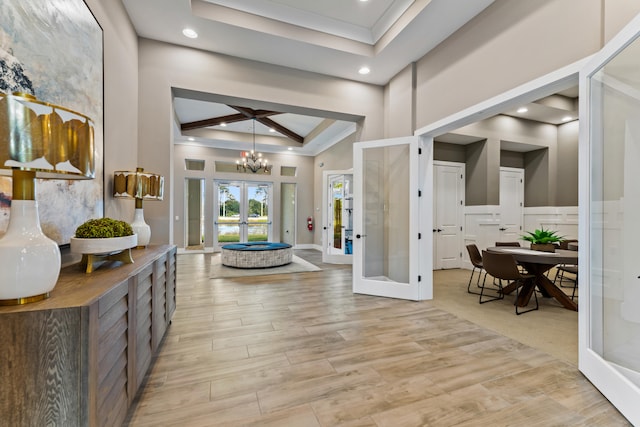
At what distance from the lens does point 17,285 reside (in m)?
1.03

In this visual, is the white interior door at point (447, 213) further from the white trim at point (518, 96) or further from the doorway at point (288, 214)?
the doorway at point (288, 214)

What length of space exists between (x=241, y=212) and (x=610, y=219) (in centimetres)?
873

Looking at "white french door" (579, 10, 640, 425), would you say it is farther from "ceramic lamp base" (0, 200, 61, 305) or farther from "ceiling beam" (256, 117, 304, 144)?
"ceiling beam" (256, 117, 304, 144)

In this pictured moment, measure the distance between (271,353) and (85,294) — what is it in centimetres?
170

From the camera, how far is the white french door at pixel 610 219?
1891 mm

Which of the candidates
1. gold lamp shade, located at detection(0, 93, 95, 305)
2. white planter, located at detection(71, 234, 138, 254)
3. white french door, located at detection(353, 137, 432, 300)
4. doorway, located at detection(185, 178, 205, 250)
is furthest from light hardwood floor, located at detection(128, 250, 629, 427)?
doorway, located at detection(185, 178, 205, 250)

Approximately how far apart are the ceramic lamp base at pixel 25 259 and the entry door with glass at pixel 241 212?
8060mm

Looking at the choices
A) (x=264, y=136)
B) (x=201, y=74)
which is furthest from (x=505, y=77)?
(x=264, y=136)

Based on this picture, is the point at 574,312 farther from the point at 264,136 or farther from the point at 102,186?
the point at 264,136

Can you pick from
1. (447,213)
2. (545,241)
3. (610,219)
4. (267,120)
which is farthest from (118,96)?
(447,213)

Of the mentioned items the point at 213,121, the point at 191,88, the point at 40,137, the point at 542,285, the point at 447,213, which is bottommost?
the point at 542,285

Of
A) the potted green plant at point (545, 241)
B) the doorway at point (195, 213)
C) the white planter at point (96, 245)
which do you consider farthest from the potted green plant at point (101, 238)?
the doorway at point (195, 213)

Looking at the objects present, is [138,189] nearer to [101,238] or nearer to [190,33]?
[101,238]

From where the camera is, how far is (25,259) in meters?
1.04
